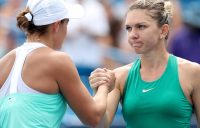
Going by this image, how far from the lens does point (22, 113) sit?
14.8 ft

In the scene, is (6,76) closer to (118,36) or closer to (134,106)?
(134,106)

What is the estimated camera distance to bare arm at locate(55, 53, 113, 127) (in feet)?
14.9

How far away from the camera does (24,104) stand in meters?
4.51

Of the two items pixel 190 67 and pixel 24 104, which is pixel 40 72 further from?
pixel 190 67

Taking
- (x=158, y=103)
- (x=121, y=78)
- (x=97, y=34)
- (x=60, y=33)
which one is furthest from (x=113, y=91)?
(x=97, y=34)

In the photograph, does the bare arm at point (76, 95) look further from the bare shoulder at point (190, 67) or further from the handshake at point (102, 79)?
the bare shoulder at point (190, 67)

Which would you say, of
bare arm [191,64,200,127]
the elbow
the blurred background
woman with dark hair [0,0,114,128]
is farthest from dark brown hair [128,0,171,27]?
the blurred background

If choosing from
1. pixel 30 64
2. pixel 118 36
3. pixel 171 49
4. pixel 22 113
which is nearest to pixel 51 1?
pixel 30 64

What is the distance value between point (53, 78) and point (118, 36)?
15.2ft

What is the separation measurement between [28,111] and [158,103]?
0.95 meters

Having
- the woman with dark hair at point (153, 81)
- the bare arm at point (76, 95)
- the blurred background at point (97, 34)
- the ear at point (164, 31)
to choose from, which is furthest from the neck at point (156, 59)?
the blurred background at point (97, 34)

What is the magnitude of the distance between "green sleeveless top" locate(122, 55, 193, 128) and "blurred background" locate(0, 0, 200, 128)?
3.27 meters

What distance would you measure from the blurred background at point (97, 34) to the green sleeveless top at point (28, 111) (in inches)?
149

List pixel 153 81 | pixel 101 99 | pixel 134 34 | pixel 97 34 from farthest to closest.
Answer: pixel 97 34 < pixel 153 81 < pixel 134 34 < pixel 101 99
